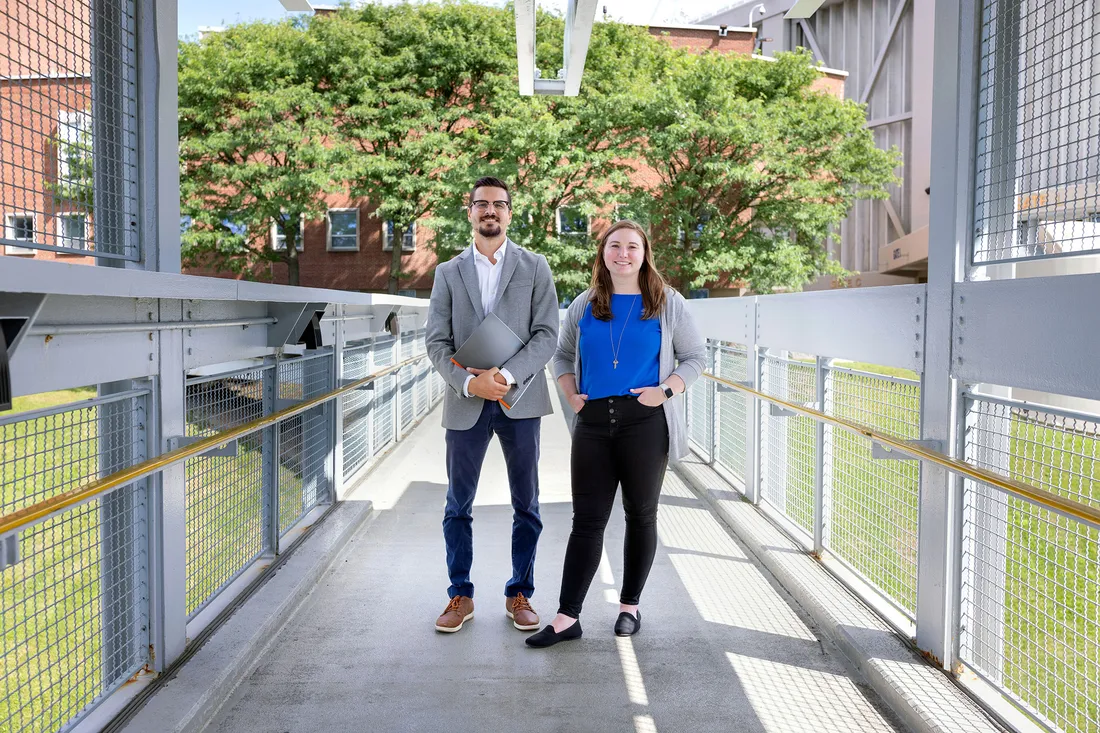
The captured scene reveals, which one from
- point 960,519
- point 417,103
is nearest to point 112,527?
point 960,519

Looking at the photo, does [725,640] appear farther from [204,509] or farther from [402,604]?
[204,509]

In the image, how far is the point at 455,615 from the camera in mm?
3748

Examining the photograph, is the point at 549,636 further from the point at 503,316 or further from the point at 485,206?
the point at 485,206

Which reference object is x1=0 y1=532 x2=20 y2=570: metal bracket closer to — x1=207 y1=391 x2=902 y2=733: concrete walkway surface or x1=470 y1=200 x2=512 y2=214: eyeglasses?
x1=207 y1=391 x2=902 y2=733: concrete walkway surface

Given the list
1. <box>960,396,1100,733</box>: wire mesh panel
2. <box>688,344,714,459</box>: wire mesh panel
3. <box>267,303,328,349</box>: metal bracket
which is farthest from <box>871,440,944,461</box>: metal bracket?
<box>688,344,714,459</box>: wire mesh panel

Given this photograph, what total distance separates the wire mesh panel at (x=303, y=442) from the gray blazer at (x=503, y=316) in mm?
1044

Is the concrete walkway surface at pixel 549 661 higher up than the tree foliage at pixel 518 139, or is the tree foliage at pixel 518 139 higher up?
the tree foliage at pixel 518 139

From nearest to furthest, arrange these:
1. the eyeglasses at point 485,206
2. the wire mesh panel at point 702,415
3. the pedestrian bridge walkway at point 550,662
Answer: the pedestrian bridge walkway at point 550,662 → the eyeglasses at point 485,206 → the wire mesh panel at point 702,415

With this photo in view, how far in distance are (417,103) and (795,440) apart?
25.8m

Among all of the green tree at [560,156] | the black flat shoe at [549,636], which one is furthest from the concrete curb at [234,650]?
the green tree at [560,156]

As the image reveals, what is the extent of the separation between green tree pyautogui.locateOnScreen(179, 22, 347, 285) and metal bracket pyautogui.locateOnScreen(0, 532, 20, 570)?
87.2 ft

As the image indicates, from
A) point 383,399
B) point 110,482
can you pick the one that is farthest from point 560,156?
point 110,482

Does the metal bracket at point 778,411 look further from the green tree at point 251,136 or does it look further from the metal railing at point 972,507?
the green tree at point 251,136

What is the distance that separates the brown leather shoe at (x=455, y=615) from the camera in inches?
146
